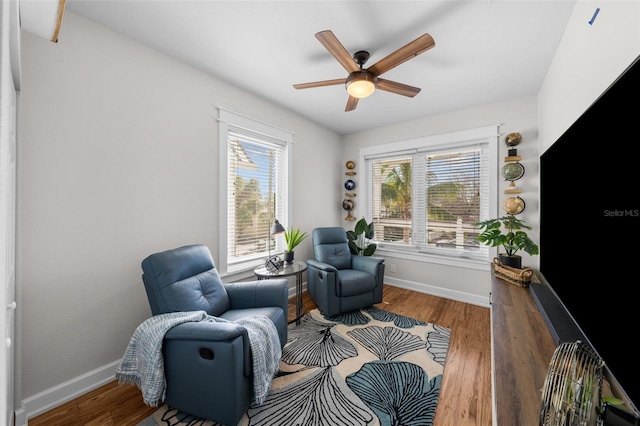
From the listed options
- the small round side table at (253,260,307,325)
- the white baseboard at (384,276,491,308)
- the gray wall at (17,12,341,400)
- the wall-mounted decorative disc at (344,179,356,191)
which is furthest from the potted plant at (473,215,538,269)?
the gray wall at (17,12,341,400)

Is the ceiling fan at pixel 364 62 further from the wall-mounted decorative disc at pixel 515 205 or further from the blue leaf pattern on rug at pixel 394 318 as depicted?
the blue leaf pattern on rug at pixel 394 318

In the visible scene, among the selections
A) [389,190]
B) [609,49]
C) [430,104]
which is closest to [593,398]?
[609,49]

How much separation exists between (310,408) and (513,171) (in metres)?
3.12

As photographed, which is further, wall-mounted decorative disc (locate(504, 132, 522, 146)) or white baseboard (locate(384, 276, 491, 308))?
white baseboard (locate(384, 276, 491, 308))

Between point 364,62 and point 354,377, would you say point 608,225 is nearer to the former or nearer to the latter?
point 354,377

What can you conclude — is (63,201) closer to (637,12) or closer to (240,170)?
(240,170)

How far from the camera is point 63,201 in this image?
1614 mm

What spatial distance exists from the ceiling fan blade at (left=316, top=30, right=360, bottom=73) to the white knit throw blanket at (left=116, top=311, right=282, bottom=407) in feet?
6.23

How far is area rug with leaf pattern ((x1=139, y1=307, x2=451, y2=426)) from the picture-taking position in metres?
1.51

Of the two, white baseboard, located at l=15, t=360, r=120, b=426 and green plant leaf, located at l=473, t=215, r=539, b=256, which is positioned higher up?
green plant leaf, located at l=473, t=215, r=539, b=256

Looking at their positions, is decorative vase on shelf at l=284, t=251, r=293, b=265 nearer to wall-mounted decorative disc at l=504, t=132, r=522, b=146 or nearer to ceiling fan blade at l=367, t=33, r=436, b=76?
ceiling fan blade at l=367, t=33, r=436, b=76

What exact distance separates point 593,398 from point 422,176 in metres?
3.28


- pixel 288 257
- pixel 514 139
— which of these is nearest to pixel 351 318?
pixel 288 257

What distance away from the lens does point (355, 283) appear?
2.79 meters
